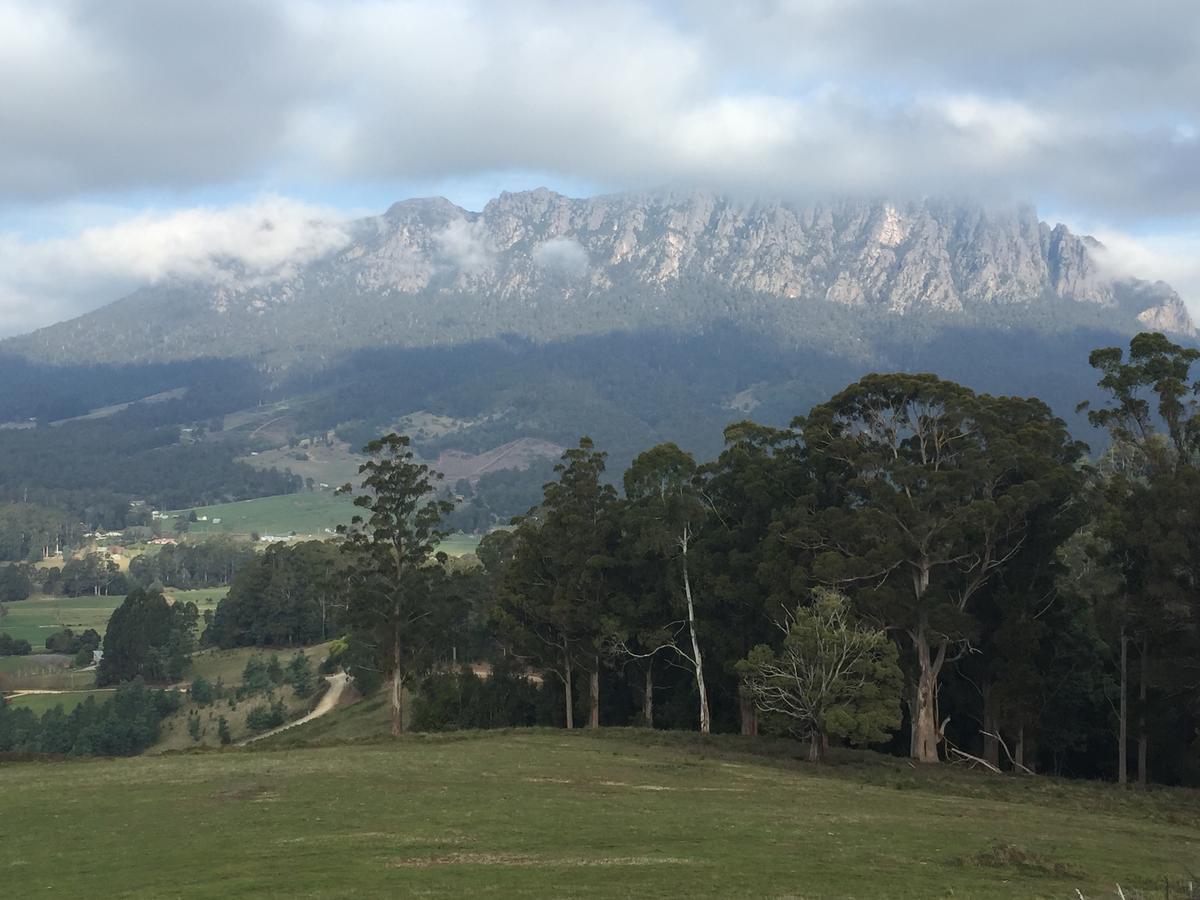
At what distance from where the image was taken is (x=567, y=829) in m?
26.9

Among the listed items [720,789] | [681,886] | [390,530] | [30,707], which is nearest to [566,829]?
[681,886]

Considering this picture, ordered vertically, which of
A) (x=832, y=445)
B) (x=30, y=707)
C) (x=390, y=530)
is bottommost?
(x=30, y=707)

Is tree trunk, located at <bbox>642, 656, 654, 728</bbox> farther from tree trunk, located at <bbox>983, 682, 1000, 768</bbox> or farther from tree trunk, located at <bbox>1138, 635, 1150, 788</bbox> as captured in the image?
tree trunk, located at <bbox>1138, 635, 1150, 788</bbox>

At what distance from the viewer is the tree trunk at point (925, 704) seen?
154 feet

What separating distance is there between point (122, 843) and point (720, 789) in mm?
17877

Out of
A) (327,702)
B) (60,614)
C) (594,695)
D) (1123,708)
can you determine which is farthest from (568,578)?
(60,614)

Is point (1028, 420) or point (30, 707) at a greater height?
point (1028, 420)

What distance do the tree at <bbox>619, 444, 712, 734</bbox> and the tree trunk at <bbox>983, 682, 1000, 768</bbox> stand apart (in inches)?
521

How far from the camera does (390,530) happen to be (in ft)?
204

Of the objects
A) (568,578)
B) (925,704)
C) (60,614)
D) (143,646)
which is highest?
(568,578)

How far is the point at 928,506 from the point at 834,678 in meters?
9.32

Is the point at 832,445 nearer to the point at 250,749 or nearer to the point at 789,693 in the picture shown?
the point at 789,693

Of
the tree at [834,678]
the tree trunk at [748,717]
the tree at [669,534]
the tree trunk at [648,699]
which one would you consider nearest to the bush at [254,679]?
the tree trunk at [648,699]

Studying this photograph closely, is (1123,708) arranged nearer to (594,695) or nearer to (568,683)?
(594,695)
